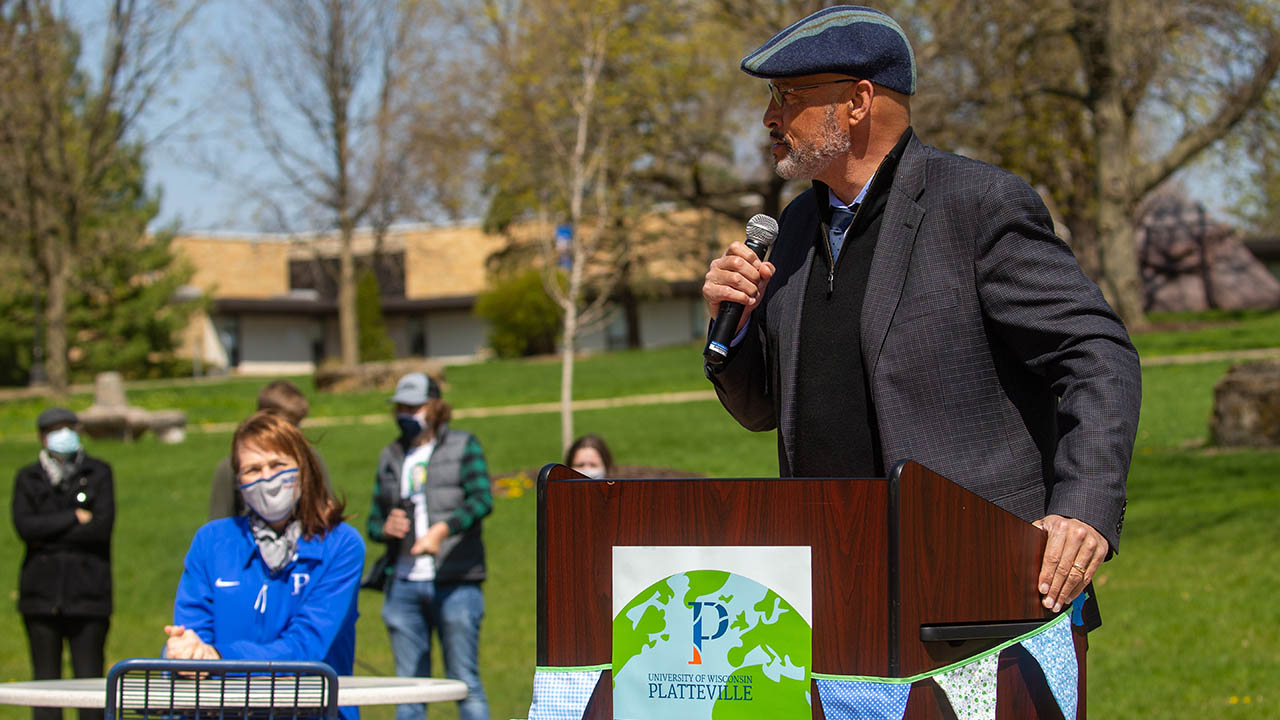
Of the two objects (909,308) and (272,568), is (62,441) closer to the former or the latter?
(272,568)

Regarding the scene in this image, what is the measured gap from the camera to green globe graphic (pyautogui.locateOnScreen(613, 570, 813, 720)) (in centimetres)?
Answer: 197

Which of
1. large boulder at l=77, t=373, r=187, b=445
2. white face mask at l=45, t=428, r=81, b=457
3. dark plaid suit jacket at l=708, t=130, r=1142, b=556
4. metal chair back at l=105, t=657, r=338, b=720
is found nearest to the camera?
dark plaid suit jacket at l=708, t=130, r=1142, b=556

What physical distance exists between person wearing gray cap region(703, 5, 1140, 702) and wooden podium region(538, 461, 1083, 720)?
24cm

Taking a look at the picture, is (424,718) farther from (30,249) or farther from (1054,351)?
(30,249)

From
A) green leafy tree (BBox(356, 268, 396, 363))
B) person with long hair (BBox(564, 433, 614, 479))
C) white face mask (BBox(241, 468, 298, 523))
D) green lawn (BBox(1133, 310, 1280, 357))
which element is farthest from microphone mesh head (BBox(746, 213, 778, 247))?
green leafy tree (BBox(356, 268, 396, 363))

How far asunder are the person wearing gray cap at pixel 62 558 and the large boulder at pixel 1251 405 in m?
11.6

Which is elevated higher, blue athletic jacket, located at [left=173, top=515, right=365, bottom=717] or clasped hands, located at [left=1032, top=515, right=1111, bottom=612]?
clasped hands, located at [left=1032, top=515, right=1111, bottom=612]

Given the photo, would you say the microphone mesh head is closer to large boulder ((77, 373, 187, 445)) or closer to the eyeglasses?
the eyeglasses

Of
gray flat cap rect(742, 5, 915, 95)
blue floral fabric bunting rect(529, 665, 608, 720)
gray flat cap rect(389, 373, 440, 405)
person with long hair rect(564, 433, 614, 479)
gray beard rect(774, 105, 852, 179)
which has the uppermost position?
gray flat cap rect(742, 5, 915, 95)

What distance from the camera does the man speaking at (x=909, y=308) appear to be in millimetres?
2271

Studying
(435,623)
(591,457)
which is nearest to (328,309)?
(591,457)

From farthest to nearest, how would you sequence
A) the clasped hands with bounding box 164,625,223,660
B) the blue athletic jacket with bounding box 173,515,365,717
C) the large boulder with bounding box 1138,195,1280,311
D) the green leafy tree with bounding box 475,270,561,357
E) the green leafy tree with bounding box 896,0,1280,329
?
the green leafy tree with bounding box 475,270,561,357 < the large boulder with bounding box 1138,195,1280,311 < the green leafy tree with bounding box 896,0,1280,329 < the blue athletic jacket with bounding box 173,515,365,717 < the clasped hands with bounding box 164,625,223,660

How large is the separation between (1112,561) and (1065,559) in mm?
8880

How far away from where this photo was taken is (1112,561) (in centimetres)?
1030
